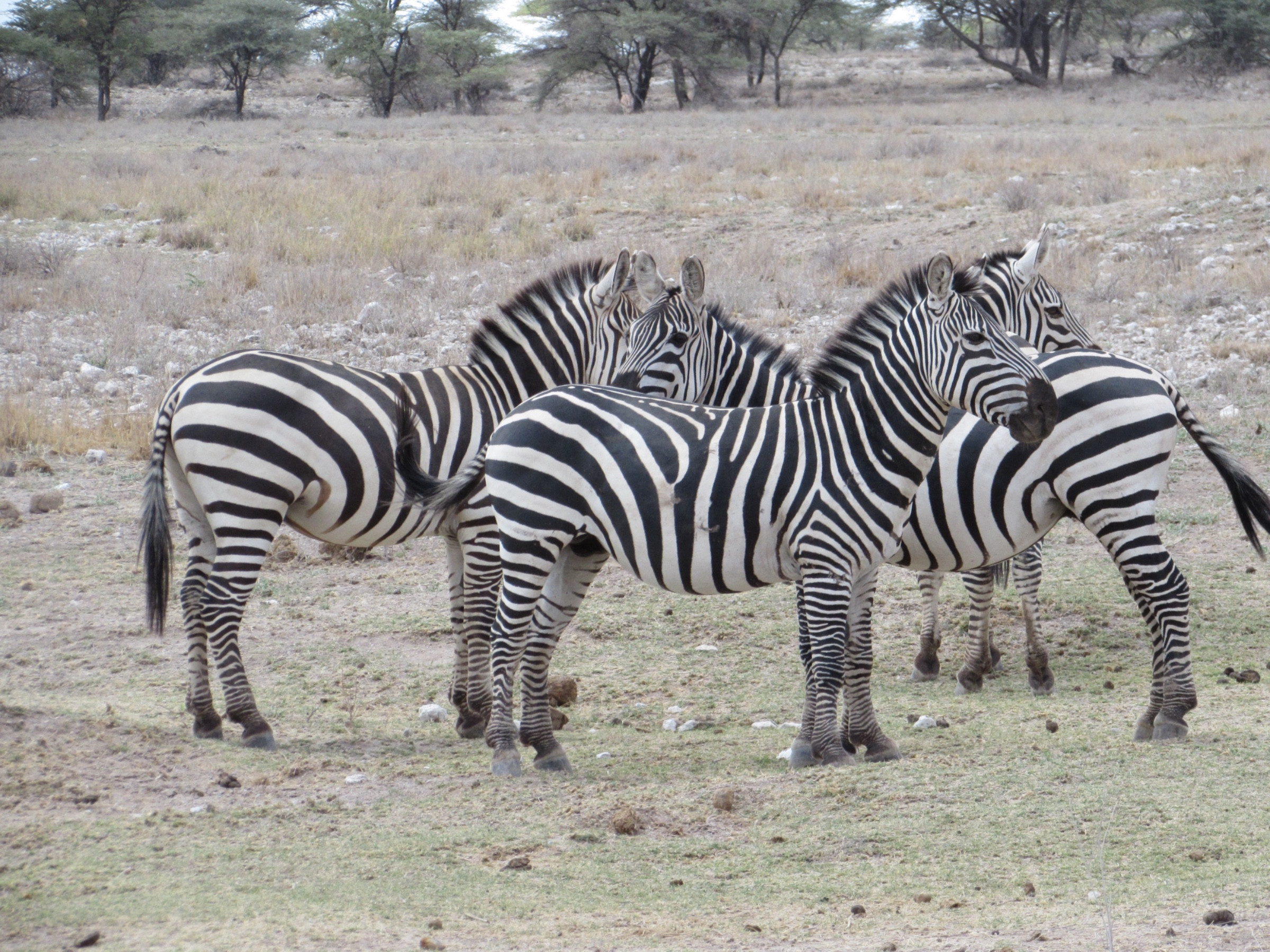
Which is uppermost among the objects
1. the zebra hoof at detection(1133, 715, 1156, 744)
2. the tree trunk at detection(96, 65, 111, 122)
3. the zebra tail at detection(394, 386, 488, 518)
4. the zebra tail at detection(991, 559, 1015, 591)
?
the tree trunk at detection(96, 65, 111, 122)

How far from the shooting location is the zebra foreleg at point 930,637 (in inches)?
279

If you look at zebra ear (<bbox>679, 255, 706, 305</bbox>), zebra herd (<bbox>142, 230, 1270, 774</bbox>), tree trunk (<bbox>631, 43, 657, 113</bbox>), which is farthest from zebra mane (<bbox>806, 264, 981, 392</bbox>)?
tree trunk (<bbox>631, 43, 657, 113</bbox>)

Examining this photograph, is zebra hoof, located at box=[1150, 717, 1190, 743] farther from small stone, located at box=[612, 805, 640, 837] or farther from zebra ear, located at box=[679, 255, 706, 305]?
zebra ear, located at box=[679, 255, 706, 305]

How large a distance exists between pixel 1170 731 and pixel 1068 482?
118 cm

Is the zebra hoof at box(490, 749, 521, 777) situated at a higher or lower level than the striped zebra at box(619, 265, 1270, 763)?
lower

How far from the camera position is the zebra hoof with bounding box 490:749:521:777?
18.1 feet

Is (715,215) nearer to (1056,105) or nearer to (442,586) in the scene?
(442,586)

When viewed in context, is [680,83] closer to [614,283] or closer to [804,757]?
[614,283]

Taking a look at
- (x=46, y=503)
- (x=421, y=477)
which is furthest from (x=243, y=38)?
(x=421, y=477)

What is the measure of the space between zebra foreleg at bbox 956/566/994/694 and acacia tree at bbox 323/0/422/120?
45147mm

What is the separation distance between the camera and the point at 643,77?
47.6m

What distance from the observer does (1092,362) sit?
582 centimetres

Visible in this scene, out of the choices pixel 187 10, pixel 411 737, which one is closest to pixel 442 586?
pixel 411 737

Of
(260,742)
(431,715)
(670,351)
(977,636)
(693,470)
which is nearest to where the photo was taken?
(693,470)
